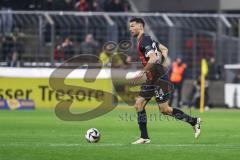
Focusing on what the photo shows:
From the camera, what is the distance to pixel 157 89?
53.1ft

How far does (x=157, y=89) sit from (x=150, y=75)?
0.39 metres

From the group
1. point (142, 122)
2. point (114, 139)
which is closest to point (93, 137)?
point (142, 122)

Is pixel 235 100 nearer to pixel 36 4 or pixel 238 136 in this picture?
pixel 36 4

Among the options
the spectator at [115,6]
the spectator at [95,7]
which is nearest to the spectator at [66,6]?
the spectator at [95,7]

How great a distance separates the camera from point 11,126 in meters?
21.1

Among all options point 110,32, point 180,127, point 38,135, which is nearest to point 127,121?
point 180,127

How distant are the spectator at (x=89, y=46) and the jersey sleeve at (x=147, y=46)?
53.4ft

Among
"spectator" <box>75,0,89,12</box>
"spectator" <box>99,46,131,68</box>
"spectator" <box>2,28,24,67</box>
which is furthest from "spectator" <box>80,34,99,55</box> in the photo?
"spectator" <box>75,0,89,12</box>

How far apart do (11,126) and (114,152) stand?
25.4 ft

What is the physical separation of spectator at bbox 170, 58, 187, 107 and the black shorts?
53.0ft

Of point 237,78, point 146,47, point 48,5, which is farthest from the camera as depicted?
point 48,5

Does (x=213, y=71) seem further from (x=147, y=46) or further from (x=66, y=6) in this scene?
(x=147, y=46)

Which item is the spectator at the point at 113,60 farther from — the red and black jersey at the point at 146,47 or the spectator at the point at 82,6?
the red and black jersey at the point at 146,47

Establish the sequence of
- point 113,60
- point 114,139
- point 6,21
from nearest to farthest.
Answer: point 114,139 → point 113,60 → point 6,21
